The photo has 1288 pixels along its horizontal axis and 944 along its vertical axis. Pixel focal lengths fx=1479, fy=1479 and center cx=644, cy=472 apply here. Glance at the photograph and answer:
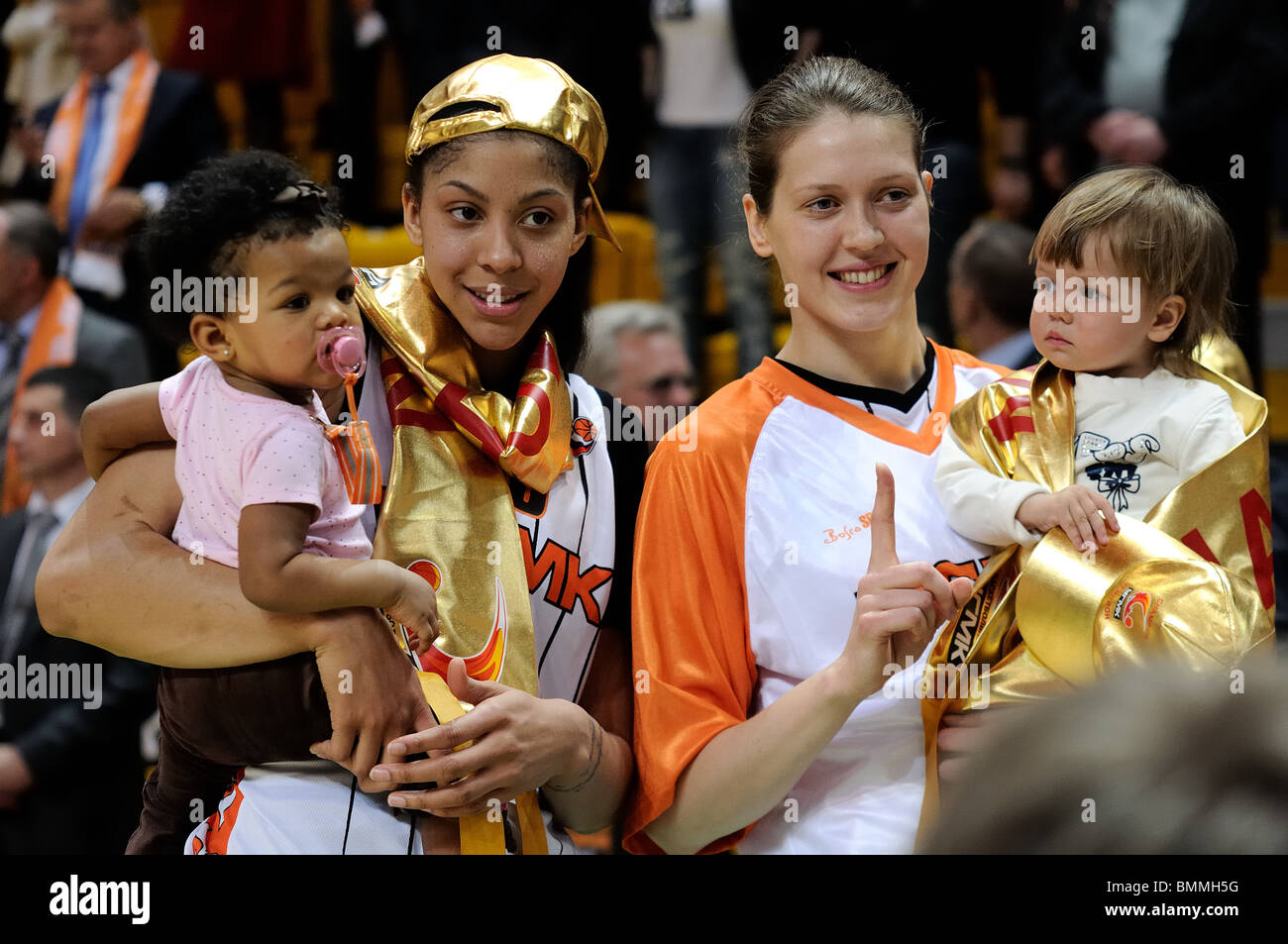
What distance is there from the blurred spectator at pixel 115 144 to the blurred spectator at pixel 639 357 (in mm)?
992

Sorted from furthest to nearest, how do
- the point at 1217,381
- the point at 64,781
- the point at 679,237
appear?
the point at 679,237
the point at 64,781
the point at 1217,381

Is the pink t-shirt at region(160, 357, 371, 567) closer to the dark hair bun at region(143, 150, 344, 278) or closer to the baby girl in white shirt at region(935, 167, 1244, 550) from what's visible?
the dark hair bun at region(143, 150, 344, 278)

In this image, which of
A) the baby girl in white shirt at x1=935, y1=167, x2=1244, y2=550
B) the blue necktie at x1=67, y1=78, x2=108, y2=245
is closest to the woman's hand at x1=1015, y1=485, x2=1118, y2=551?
the baby girl in white shirt at x1=935, y1=167, x2=1244, y2=550

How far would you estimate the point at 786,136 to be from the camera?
5.74 ft

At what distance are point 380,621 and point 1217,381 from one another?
3.17ft

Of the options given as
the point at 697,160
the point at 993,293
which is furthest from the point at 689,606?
the point at 697,160

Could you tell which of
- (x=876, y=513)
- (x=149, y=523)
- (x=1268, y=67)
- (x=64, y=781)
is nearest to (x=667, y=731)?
(x=876, y=513)

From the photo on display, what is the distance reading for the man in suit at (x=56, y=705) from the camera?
2.58 metres

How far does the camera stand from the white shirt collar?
270 cm

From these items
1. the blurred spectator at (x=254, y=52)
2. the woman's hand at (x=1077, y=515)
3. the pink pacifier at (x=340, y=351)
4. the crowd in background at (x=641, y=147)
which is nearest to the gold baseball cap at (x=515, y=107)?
the pink pacifier at (x=340, y=351)

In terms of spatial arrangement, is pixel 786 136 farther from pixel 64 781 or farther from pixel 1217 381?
pixel 64 781
